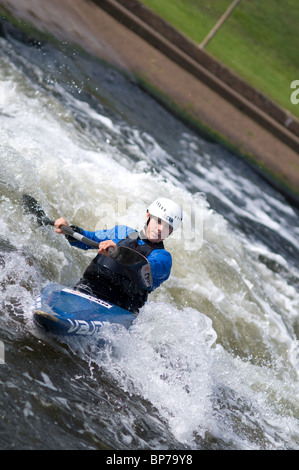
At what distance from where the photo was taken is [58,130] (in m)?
8.64

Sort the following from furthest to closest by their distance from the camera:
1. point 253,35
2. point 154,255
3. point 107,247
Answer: point 253,35 → point 154,255 → point 107,247

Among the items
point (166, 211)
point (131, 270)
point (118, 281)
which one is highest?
point (166, 211)

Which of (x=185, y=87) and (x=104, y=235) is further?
(x=185, y=87)

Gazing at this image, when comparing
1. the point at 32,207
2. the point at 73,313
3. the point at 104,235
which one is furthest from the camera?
the point at 32,207

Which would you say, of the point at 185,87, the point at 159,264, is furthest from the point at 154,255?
the point at 185,87

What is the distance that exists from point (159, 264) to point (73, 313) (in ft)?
2.75

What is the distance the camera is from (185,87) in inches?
540

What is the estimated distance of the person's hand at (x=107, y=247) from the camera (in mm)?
4386

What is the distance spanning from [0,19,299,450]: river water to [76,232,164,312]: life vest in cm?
25

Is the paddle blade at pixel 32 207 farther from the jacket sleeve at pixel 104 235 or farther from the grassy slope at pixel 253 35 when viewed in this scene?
the grassy slope at pixel 253 35

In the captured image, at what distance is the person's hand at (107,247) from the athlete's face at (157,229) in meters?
0.38

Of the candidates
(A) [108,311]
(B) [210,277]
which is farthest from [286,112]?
(A) [108,311]

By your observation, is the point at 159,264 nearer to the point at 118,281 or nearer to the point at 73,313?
the point at 118,281

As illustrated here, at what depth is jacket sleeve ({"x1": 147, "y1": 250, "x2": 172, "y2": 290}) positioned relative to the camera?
15.0ft
